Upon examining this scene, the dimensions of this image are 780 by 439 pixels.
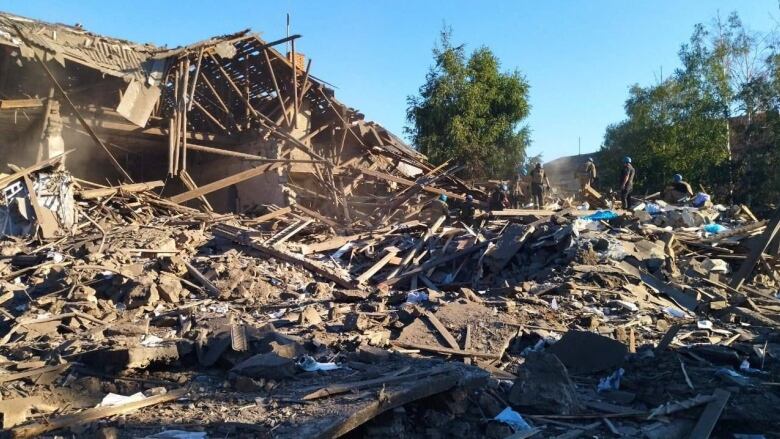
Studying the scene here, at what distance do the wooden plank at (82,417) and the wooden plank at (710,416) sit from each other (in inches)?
155

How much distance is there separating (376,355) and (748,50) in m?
30.1

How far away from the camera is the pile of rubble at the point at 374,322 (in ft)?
14.0

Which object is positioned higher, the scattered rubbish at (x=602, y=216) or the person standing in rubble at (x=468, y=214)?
the person standing in rubble at (x=468, y=214)

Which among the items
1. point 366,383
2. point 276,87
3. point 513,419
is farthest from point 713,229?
point 366,383

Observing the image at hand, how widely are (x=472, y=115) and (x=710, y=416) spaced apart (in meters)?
20.9

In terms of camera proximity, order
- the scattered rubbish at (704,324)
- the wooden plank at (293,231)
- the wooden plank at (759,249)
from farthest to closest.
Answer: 1. the wooden plank at (293,231)
2. the wooden plank at (759,249)
3. the scattered rubbish at (704,324)

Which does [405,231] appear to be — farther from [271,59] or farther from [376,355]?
[376,355]

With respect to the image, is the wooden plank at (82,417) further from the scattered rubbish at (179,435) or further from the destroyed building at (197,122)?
the destroyed building at (197,122)

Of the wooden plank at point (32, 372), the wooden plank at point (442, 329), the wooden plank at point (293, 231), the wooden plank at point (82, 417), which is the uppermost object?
the wooden plank at point (293, 231)

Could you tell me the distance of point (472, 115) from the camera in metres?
24.4

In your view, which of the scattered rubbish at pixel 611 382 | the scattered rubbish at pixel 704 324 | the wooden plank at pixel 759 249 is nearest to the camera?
the scattered rubbish at pixel 611 382

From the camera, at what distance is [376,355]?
5418 mm

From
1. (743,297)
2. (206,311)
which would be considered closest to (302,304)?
(206,311)

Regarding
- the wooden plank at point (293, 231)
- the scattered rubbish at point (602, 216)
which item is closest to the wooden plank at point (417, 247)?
the wooden plank at point (293, 231)
